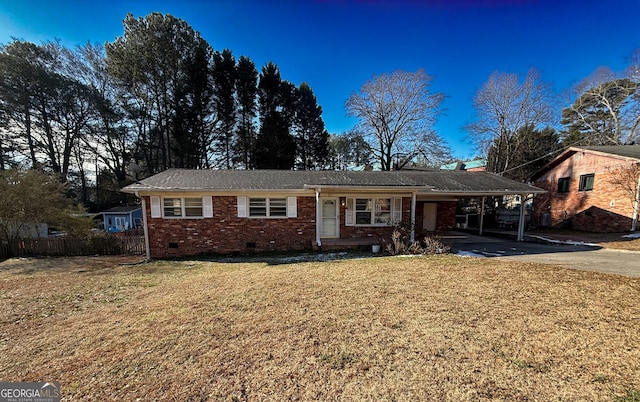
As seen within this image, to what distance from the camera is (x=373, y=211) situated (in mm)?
10477

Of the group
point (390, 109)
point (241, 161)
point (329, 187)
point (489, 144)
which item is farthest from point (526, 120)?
point (241, 161)

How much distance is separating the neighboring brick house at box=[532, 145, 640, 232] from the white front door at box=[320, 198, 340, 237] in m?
14.6

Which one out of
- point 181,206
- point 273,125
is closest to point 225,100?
point 273,125

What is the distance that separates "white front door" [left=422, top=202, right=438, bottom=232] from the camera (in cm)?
1402

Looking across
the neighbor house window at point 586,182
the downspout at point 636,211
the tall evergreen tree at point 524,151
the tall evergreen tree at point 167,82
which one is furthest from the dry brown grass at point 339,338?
the tall evergreen tree at point 524,151

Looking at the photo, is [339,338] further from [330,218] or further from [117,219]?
[117,219]

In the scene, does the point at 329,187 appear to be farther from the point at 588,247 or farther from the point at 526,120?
the point at 526,120

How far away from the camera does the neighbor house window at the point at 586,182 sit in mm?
14094

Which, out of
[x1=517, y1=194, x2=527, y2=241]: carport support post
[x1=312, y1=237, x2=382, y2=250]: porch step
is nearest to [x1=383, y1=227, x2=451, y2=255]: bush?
[x1=312, y1=237, x2=382, y2=250]: porch step

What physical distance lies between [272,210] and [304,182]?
5.84ft

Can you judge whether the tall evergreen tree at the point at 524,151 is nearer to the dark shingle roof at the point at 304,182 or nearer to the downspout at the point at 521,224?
the dark shingle roof at the point at 304,182

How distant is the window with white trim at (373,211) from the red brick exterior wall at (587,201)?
1212cm

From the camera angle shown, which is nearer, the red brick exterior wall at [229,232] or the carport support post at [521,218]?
the red brick exterior wall at [229,232]

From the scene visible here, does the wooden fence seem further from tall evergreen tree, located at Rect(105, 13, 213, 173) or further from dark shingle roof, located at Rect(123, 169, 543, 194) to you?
tall evergreen tree, located at Rect(105, 13, 213, 173)
